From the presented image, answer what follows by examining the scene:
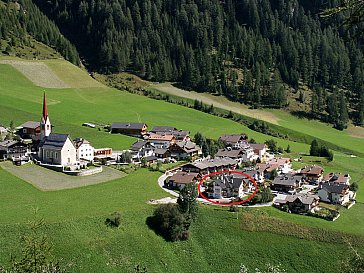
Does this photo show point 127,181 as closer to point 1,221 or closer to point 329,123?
point 1,221

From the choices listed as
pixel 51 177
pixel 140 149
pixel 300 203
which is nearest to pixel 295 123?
pixel 140 149

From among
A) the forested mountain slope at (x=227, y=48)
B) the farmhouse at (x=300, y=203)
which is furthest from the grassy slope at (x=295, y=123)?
the farmhouse at (x=300, y=203)

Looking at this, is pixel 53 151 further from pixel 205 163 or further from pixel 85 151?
pixel 205 163

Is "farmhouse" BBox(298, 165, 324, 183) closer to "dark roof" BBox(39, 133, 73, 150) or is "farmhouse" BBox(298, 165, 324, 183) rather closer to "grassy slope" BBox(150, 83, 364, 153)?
"grassy slope" BBox(150, 83, 364, 153)

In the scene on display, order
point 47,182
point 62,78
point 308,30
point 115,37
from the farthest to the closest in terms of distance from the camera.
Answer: point 308,30
point 115,37
point 62,78
point 47,182

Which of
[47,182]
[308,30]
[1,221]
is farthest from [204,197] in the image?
[308,30]
